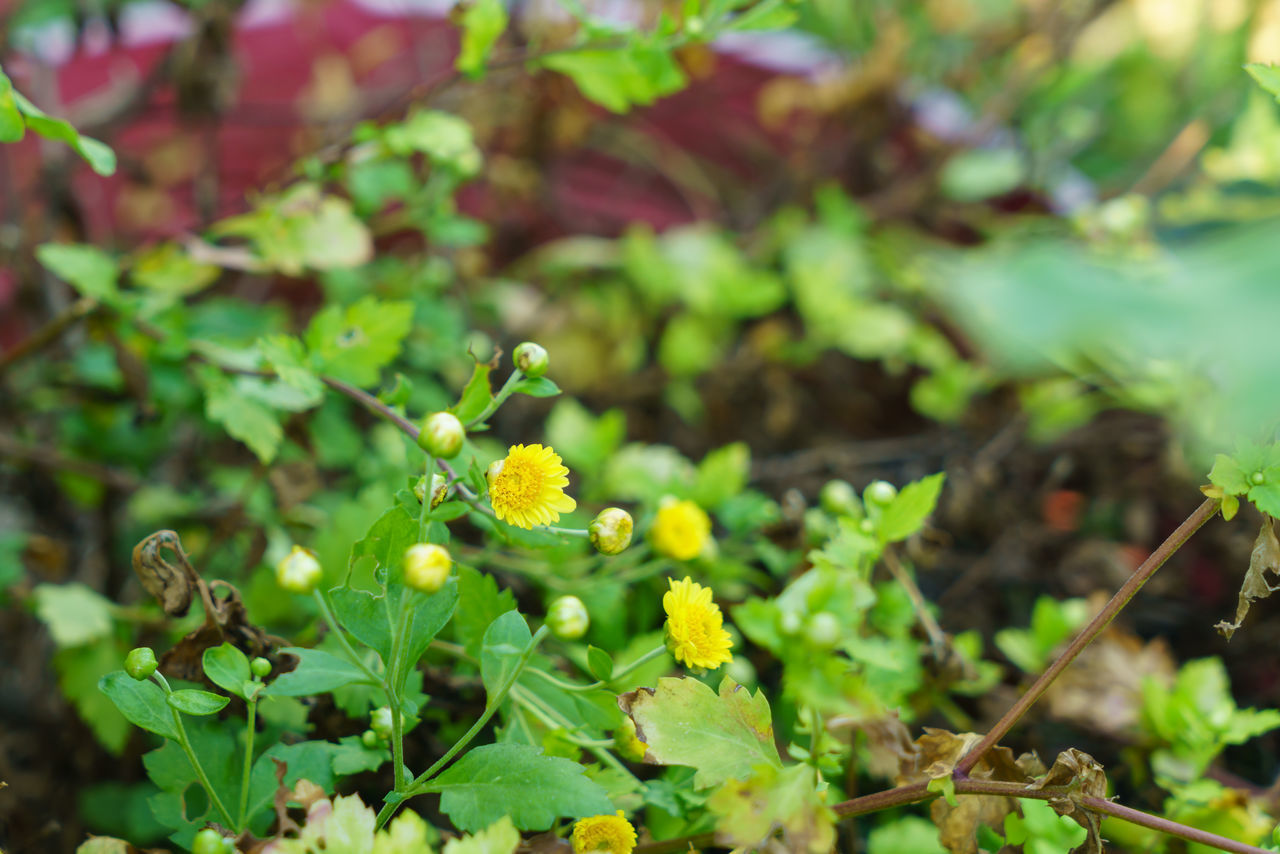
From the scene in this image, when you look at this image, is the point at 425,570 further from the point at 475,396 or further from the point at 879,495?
the point at 879,495

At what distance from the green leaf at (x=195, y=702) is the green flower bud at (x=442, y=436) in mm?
139

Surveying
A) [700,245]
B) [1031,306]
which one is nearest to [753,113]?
[700,245]

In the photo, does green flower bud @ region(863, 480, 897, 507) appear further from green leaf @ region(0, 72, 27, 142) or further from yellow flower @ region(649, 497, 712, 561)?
green leaf @ region(0, 72, 27, 142)

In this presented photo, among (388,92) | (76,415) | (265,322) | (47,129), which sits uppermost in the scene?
(47,129)

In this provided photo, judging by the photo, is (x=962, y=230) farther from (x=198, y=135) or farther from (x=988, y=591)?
(x=198, y=135)

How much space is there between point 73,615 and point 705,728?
442 millimetres

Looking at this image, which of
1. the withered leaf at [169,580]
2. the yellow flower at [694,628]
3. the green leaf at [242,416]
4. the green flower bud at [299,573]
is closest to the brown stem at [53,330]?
the green leaf at [242,416]

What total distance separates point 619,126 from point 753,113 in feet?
0.90

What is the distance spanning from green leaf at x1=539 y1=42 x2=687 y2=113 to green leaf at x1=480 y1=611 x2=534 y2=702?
36 centimetres

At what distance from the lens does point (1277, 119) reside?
85 centimetres

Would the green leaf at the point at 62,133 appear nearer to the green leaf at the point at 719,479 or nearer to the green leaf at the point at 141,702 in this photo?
the green leaf at the point at 141,702

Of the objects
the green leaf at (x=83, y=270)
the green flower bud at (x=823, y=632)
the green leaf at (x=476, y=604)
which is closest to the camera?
the green flower bud at (x=823, y=632)

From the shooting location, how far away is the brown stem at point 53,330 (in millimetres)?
564

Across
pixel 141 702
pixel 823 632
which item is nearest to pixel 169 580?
pixel 141 702
